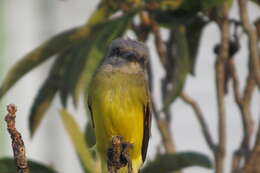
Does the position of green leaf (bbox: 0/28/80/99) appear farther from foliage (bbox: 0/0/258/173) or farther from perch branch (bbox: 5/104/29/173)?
perch branch (bbox: 5/104/29/173)

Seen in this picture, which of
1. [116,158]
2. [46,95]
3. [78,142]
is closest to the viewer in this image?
[116,158]

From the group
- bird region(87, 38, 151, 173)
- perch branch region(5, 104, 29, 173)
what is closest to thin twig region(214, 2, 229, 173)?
bird region(87, 38, 151, 173)

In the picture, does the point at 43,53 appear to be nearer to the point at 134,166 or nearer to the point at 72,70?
the point at 72,70

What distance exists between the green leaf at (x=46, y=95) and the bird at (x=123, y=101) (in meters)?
0.41

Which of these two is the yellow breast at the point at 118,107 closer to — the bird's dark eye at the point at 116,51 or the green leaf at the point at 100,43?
the bird's dark eye at the point at 116,51

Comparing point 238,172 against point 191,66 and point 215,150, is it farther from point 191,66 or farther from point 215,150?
point 191,66

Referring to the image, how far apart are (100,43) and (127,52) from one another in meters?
0.28

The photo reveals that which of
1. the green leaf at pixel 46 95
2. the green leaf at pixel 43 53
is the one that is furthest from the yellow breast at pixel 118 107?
the green leaf at pixel 46 95

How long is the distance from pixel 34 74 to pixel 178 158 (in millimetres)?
4195

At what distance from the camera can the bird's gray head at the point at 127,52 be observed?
2.67 m

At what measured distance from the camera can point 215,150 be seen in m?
3.01

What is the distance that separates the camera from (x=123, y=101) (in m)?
2.63

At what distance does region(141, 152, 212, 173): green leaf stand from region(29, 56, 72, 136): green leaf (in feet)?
1.71

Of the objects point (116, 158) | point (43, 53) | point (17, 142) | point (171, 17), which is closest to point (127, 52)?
point (171, 17)
